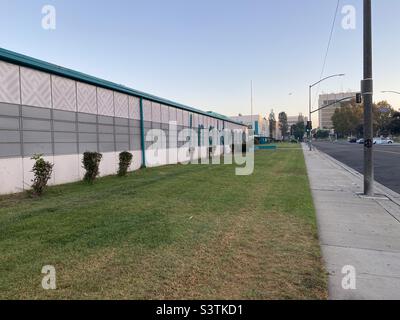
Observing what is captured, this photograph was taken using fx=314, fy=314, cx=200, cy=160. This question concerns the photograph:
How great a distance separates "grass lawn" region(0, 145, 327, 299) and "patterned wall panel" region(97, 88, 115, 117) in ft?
25.0

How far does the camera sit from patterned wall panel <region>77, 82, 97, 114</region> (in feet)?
45.5

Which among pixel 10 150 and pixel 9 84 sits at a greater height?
pixel 9 84

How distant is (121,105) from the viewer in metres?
17.5

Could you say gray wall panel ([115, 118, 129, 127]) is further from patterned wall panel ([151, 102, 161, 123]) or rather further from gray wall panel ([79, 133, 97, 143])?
patterned wall panel ([151, 102, 161, 123])

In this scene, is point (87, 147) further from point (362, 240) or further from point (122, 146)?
point (362, 240)

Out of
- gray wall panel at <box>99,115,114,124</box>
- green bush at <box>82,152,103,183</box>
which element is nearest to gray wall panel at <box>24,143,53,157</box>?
green bush at <box>82,152,103,183</box>

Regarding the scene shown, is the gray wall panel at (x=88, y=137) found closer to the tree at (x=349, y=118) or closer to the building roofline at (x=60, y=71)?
the building roofline at (x=60, y=71)

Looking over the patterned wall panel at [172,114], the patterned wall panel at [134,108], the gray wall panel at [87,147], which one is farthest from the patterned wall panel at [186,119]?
the gray wall panel at [87,147]

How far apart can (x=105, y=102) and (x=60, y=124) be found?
3.76 meters

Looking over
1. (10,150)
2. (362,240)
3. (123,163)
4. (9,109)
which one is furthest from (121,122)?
(362,240)

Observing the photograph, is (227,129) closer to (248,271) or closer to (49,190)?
(49,190)

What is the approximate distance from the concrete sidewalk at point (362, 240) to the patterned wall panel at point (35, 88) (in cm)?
1002

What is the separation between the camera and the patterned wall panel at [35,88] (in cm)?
1084

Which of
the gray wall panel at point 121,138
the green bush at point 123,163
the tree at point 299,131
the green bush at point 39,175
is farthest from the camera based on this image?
the tree at point 299,131
